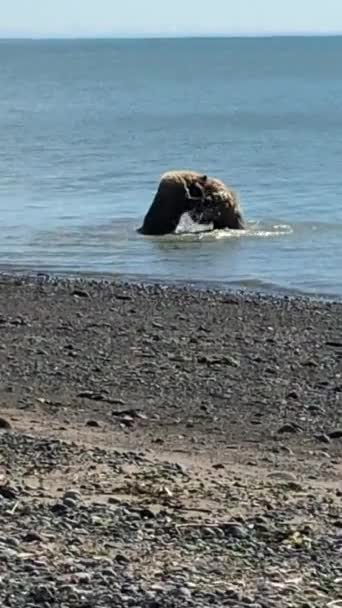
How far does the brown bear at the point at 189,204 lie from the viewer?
24234mm

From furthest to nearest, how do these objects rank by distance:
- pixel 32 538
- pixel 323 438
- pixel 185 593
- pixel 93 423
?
pixel 93 423
pixel 323 438
pixel 32 538
pixel 185 593

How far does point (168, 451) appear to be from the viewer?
10086mm

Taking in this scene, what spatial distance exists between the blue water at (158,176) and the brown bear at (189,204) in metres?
0.34

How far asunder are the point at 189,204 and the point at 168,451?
47.0 feet

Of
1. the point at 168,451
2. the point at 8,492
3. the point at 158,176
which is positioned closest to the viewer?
the point at 8,492

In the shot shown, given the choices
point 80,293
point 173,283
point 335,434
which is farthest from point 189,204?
point 335,434

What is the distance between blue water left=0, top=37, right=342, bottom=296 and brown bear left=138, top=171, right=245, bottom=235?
342 millimetres

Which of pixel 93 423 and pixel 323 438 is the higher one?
pixel 93 423

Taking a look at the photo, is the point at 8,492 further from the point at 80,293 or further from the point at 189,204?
the point at 189,204

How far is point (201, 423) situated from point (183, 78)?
112653 millimetres

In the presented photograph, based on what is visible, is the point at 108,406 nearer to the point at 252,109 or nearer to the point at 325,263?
the point at 325,263

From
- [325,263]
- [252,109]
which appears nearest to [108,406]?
[325,263]

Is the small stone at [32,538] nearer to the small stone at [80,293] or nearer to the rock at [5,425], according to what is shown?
the rock at [5,425]

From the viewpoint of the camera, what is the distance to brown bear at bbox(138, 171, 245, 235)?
2423 cm
